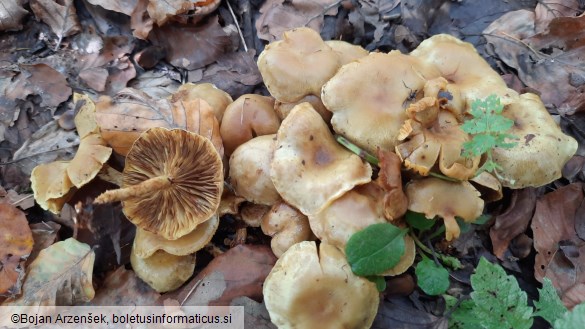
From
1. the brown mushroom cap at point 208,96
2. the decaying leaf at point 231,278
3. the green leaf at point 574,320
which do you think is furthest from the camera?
the brown mushroom cap at point 208,96

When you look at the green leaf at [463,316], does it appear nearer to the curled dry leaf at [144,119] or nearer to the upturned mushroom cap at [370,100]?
the upturned mushroom cap at [370,100]

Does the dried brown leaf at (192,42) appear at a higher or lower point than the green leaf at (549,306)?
higher

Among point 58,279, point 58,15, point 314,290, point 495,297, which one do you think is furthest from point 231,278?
point 58,15

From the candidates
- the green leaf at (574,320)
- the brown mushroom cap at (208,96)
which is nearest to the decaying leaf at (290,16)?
the brown mushroom cap at (208,96)

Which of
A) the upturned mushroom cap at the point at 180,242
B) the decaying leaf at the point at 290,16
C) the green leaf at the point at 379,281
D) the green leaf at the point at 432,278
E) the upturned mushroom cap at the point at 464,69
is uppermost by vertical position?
the upturned mushroom cap at the point at 464,69

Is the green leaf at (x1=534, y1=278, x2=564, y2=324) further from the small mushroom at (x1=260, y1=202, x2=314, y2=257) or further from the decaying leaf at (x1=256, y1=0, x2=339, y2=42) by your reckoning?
the decaying leaf at (x1=256, y1=0, x2=339, y2=42)

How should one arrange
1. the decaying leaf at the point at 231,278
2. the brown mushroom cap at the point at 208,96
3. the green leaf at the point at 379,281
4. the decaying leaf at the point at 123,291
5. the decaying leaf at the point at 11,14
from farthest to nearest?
the decaying leaf at the point at 11,14 → the brown mushroom cap at the point at 208,96 → the decaying leaf at the point at 123,291 → the decaying leaf at the point at 231,278 → the green leaf at the point at 379,281
